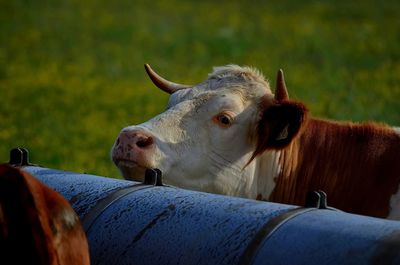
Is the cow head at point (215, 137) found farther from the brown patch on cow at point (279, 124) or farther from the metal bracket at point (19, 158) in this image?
the metal bracket at point (19, 158)

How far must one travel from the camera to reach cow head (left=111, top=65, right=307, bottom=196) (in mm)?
6891

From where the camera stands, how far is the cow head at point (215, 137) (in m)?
6.89

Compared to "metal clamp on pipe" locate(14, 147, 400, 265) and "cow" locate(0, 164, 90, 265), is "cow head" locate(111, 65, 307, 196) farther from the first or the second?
"cow" locate(0, 164, 90, 265)

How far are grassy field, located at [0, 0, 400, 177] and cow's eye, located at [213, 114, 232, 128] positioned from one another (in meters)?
4.54

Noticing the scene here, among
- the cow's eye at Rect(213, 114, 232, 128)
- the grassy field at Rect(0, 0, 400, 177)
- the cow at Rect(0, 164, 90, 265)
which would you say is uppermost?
the cow at Rect(0, 164, 90, 265)

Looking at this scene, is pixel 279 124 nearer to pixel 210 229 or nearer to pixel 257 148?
pixel 257 148

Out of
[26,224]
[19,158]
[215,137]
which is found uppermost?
[26,224]

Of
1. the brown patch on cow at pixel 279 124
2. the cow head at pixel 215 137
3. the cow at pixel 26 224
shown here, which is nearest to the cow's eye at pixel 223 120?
the cow head at pixel 215 137

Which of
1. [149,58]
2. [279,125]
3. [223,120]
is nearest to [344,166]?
[279,125]

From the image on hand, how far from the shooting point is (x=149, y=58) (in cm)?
2402

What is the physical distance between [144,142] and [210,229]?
6.12 ft

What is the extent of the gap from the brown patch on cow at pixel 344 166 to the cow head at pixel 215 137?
0.63 ft

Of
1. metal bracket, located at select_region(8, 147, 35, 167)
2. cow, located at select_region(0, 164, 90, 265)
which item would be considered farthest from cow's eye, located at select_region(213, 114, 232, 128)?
cow, located at select_region(0, 164, 90, 265)

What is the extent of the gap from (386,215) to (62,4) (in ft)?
82.7
